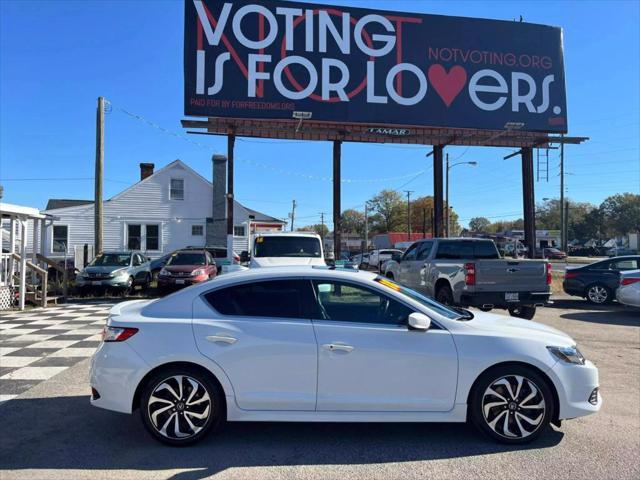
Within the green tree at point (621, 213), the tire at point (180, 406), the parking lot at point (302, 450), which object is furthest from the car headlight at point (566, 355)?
the green tree at point (621, 213)

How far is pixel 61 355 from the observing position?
7414mm

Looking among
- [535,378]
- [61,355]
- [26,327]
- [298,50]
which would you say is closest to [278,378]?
[535,378]

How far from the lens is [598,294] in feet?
47.4

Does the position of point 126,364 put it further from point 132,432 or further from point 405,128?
Result: point 405,128

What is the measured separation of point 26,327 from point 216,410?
7.81 m

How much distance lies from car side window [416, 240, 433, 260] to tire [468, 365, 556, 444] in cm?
810

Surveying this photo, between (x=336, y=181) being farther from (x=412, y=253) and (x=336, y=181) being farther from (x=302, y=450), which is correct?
(x=302, y=450)

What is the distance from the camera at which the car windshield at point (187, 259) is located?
17.0 metres

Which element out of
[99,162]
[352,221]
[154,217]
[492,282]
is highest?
[352,221]

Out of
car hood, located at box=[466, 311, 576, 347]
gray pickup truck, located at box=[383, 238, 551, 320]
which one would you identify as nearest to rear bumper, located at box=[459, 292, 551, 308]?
gray pickup truck, located at box=[383, 238, 551, 320]

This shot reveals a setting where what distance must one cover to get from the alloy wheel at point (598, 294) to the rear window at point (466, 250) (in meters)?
4.53

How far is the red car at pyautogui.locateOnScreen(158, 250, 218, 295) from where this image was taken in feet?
51.2

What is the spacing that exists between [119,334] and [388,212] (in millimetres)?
102059

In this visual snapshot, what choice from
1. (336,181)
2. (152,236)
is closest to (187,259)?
(336,181)
